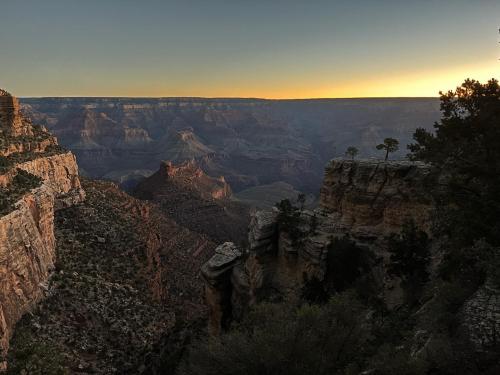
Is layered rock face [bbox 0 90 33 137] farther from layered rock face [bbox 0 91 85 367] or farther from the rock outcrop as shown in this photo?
the rock outcrop

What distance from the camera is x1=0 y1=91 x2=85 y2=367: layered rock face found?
34506mm

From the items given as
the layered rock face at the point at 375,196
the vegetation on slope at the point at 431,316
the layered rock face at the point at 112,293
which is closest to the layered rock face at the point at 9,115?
the layered rock face at the point at 112,293

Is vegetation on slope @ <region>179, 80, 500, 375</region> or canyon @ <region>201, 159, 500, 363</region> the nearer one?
vegetation on slope @ <region>179, 80, 500, 375</region>

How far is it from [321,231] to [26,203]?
30345 millimetres

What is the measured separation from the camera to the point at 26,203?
40656 millimetres

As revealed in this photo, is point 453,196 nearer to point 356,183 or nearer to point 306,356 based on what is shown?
point 306,356

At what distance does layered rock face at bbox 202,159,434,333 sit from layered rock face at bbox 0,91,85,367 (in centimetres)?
1718

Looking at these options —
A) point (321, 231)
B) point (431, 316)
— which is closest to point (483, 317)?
point (431, 316)

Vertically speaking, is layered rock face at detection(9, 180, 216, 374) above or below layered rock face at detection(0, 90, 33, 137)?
below

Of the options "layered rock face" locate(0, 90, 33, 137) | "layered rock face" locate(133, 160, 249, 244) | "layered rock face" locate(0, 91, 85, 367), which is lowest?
"layered rock face" locate(133, 160, 249, 244)

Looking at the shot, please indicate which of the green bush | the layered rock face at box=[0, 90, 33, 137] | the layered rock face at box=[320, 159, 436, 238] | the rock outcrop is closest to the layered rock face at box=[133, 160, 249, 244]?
the layered rock face at box=[0, 90, 33, 137]

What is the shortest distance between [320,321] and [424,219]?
15921 millimetres

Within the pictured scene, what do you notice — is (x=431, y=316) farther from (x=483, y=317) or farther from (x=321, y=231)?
(x=321, y=231)

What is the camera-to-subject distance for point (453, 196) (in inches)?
790
